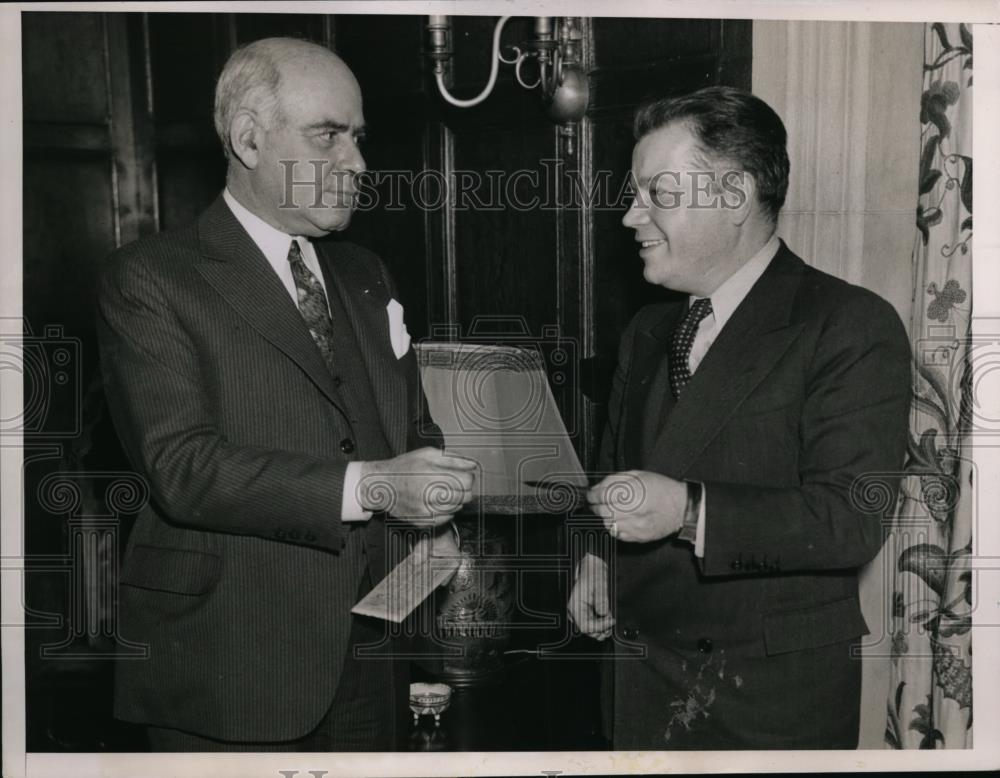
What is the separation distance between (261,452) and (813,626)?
3.04ft

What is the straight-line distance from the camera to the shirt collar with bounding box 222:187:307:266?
1.69 metres

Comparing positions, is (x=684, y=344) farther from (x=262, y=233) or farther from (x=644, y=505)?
(x=262, y=233)

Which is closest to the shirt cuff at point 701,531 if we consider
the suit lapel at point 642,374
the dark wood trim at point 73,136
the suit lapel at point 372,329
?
the suit lapel at point 642,374

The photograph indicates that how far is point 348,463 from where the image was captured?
1634 millimetres

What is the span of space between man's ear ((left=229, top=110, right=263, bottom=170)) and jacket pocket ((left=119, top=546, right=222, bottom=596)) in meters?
0.65

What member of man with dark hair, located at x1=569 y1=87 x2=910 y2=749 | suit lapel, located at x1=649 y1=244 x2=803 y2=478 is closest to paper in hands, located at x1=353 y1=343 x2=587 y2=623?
man with dark hair, located at x1=569 y1=87 x2=910 y2=749

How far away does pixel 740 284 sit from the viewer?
5.46ft

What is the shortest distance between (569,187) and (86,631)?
1197 millimetres

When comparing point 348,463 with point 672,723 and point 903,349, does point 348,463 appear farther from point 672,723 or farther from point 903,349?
point 903,349

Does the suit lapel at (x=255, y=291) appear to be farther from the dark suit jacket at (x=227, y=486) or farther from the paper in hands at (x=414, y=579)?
the paper in hands at (x=414, y=579)

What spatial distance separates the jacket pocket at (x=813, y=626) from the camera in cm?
162

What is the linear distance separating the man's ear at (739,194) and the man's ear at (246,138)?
0.78 m

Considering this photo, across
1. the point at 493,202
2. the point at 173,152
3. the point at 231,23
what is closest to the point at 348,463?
the point at 493,202

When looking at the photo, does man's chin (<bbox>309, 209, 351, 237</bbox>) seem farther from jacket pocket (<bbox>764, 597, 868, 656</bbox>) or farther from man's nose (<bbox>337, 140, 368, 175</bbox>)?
jacket pocket (<bbox>764, 597, 868, 656</bbox>)
